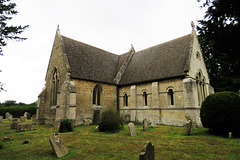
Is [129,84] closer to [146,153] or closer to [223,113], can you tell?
[223,113]

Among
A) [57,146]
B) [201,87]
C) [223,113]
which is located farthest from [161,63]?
[57,146]

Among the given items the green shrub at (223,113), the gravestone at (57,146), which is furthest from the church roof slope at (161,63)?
the gravestone at (57,146)

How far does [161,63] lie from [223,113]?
32.7 feet

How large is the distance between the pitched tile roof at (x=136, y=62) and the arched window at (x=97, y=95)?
119cm

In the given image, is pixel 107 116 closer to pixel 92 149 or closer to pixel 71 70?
pixel 92 149

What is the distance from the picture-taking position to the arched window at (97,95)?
1850 centimetres

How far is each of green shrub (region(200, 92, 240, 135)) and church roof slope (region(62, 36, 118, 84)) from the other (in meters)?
12.6

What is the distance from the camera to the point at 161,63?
1828cm

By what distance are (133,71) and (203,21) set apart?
15.5m

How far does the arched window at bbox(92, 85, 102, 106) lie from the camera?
18.5m

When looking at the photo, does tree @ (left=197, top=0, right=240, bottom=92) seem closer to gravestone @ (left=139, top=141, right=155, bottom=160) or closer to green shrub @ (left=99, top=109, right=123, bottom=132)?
gravestone @ (left=139, top=141, right=155, bottom=160)

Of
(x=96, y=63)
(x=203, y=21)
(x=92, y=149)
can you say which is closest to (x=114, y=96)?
(x=96, y=63)

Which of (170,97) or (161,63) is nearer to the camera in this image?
(170,97)

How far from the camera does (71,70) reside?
16391mm
